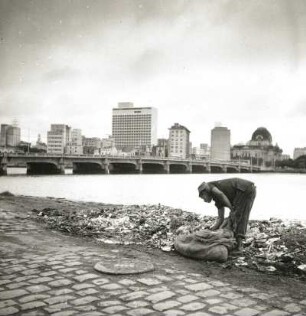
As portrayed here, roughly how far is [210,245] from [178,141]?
158701mm

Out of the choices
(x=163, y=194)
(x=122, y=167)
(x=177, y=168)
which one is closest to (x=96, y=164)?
(x=122, y=167)

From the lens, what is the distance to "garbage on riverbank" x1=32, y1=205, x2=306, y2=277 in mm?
6753

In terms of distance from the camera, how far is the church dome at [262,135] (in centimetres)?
18550

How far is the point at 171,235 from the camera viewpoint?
9.18 meters

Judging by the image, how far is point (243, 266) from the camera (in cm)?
657

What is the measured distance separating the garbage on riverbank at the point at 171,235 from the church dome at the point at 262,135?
593 feet

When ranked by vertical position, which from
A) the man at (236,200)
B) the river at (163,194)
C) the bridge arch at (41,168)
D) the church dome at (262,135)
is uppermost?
the church dome at (262,135)

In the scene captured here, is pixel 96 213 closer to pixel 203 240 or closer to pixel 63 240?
pixel 63 240

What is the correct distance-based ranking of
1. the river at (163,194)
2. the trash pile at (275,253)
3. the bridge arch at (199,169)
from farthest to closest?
the bridge arch at (199,169), the river at (163,194), the trash pile at (275,253)

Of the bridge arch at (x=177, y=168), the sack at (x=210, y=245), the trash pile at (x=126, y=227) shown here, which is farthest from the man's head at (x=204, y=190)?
the bridge arch at (x=177, y=168)

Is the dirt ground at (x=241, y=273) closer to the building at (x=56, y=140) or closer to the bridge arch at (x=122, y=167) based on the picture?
the bridge arch at (x=122, y=167)

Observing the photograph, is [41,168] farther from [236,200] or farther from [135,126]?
[135,126]

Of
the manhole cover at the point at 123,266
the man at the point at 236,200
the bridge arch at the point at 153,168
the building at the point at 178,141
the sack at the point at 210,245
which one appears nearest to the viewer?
the manhole cover at the point at 123,266

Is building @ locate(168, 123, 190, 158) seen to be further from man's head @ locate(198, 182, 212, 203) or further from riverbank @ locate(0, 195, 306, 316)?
riverbank @ locate(0, 195, 306, 316)
